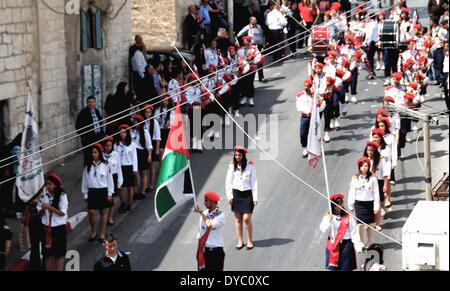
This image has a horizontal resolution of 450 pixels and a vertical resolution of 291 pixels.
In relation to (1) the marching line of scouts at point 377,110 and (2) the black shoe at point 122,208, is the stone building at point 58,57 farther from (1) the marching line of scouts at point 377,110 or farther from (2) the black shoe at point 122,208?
(1) the marching line of scouts at point 377,110

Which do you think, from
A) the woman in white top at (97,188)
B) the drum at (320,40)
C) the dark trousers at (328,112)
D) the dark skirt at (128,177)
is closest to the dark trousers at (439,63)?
the drum at (320,40)

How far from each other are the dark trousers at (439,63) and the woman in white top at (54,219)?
41.6 feet

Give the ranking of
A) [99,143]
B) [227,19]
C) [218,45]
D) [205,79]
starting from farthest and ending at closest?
[227,19] < [218,45] < [205,79] < [99,143]

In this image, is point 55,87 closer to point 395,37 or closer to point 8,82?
point 8,82

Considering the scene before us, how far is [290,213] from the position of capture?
20.9 m

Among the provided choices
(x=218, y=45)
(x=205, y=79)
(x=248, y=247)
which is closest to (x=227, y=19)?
(x=218, y=45)

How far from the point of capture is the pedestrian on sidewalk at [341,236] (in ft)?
56.9

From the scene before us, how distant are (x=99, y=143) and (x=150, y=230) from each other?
1595 millimetres

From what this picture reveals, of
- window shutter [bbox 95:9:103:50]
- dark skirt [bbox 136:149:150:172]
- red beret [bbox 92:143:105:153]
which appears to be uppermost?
window shutter [bbox 95:9:103:50]

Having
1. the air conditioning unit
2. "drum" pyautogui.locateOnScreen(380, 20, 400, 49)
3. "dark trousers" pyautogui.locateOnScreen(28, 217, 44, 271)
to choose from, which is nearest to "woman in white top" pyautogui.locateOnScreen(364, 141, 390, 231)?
"dark trousers" pyautogui.locateOnScreen(28, 217, 44, 271)

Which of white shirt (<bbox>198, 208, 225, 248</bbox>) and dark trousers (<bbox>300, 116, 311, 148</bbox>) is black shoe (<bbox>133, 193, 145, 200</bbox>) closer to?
dark trousers (<bbox>300, 116, 311, 148</bbox>)

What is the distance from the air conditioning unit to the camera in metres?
13.1

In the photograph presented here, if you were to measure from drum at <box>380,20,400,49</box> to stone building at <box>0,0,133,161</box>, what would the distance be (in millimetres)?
6191

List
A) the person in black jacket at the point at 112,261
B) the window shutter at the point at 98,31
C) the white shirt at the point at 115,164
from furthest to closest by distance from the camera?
the window shutter at the point at 98,31, the white shirt at the point at 115,164, the person in black jacket at the point at 112,261
